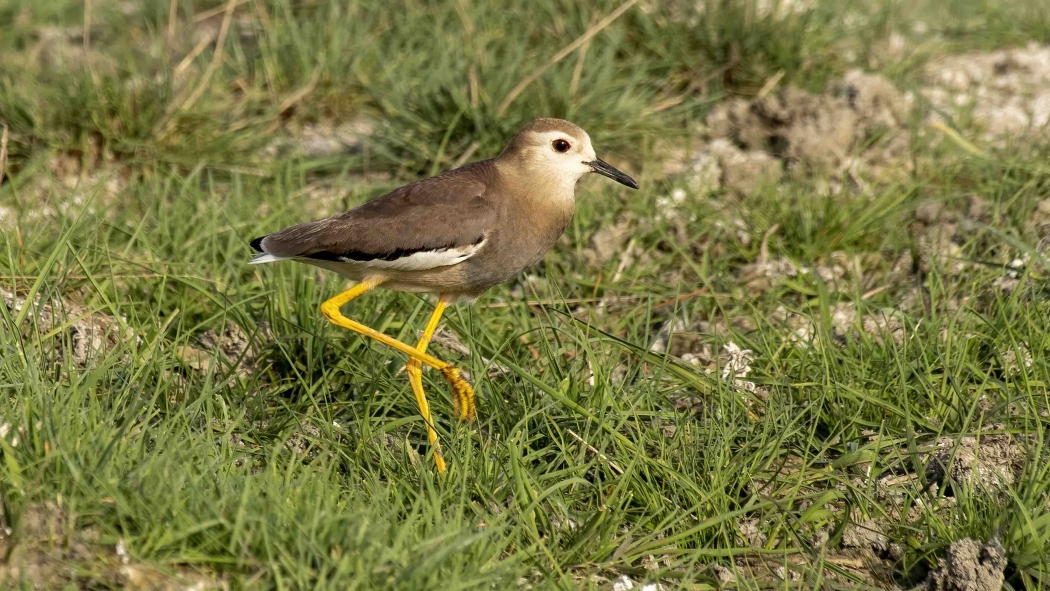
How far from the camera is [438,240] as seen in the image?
464 cm

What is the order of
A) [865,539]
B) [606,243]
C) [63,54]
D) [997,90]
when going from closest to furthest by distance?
[865,539], [606,243], [63,54], [997,90]

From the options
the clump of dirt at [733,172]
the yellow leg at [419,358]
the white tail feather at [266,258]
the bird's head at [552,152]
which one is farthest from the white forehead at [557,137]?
the clump of dirt at [733,172]

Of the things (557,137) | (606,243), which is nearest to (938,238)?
(606,243)

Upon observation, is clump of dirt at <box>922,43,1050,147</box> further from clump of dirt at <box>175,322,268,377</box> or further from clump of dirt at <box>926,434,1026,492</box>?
clump of dirt at <box>175,322,268,377</box>

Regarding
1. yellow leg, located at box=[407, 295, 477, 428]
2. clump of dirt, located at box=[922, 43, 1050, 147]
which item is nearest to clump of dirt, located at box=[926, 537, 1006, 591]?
yellow leg, located at box=[407, 295, 477, 428]

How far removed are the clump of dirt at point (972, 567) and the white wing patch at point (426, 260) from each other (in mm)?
2095

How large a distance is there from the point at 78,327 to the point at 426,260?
4.66ft

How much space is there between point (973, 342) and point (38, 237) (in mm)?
4065

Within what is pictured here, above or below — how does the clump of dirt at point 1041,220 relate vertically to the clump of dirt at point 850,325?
above

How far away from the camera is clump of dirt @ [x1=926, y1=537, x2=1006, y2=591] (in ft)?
11.7

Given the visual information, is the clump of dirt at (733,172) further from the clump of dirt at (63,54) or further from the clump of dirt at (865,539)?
the clump of dirt at (63,54)

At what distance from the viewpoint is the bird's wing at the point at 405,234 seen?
4652mm

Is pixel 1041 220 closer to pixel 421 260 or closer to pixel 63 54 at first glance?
pixel 421 260

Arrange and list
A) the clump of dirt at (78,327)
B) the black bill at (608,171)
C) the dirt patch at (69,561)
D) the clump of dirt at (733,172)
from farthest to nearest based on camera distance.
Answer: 1. the clump of dirt at (733,172)
2. the black bill at (608,171)
3. the clump of dirt at (78,327)
4. the dirt patch at (69,561)
